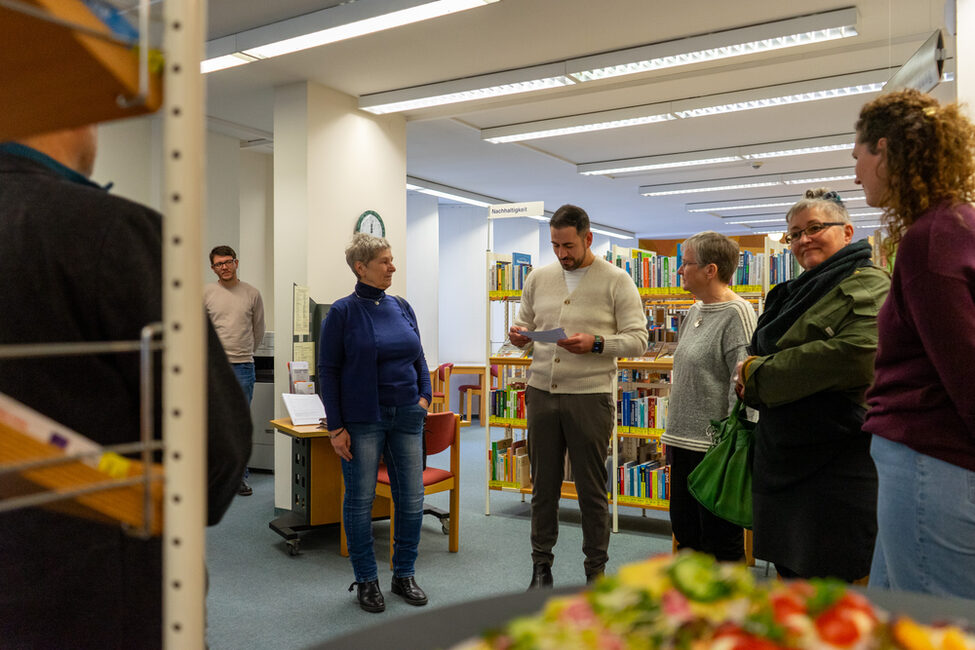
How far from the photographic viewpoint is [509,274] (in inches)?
212

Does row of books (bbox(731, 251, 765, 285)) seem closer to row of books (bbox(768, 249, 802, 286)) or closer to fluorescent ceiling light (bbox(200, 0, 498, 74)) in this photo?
row of books (bbox(768, 249, 802, 286))

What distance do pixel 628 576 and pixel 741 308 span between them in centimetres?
272

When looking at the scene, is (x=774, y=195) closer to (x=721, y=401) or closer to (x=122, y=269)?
(x=721, y=401)

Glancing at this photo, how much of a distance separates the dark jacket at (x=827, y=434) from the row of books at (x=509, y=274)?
3.26 meters

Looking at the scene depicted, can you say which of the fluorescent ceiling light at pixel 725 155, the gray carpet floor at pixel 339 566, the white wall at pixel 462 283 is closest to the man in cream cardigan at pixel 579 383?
the gray carpet floor at pixel 339 566

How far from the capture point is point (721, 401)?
310 cm

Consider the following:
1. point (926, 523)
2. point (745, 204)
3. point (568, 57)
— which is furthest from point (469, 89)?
point (745, 204)

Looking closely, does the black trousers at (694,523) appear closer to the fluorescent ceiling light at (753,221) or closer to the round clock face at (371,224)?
the round clock face at (371,224)

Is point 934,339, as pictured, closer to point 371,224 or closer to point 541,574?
point 541,574

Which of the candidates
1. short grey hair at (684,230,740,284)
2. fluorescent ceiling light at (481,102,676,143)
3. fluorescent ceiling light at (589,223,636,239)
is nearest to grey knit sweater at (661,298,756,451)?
short grey hair at (684,230,740,284)

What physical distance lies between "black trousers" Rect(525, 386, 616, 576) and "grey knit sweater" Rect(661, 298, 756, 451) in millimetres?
329

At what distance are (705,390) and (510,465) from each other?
2.42 metres

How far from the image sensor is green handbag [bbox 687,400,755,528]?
2.46m

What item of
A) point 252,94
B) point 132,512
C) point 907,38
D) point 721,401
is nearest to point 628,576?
point 132,512
